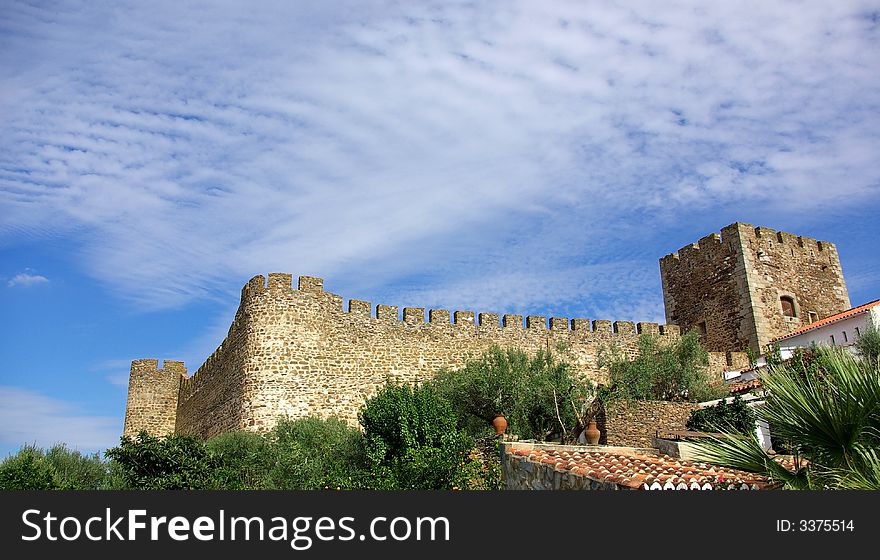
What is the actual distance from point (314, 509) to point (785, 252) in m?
29.0

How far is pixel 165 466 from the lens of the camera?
1602 centimetres

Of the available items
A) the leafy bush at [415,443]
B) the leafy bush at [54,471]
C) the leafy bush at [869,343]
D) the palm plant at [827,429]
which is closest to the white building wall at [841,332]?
the leafy bush at [869,343]

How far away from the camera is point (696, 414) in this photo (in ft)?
61.5

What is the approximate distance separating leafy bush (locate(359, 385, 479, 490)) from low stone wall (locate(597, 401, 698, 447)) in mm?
4737

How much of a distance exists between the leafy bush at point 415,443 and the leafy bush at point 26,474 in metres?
7.41

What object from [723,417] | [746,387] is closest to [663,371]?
[746,387]

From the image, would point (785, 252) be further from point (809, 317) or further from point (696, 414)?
point (696, 414)

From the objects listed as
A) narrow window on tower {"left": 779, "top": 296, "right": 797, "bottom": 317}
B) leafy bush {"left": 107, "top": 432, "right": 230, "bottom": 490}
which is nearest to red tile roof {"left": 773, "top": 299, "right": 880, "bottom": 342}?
narrow window on tower {"left": 779, "top": 296, "right": 797, "bottom": 317}

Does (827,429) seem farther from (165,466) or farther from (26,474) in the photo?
(26,474)

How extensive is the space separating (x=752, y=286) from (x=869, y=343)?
7306 mm

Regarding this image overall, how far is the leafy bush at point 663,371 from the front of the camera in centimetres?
2348

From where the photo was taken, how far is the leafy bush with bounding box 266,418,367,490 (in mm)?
15406

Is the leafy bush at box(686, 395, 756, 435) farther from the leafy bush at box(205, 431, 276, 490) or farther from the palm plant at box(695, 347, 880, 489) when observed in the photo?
the leafy bush at box(205, 431, 276, 490)

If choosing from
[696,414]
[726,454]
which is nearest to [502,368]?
[696,414]
